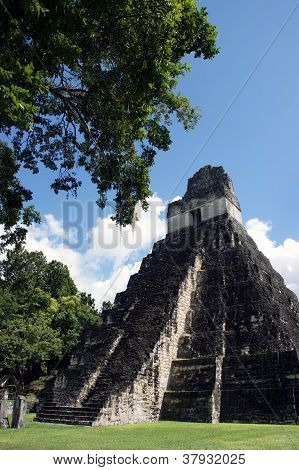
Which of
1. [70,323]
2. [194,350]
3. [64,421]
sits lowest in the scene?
[64,421]

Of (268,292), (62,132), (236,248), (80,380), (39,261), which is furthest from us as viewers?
(39,261)

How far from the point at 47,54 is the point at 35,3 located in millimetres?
1568

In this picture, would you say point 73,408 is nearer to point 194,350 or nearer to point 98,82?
point 194,350

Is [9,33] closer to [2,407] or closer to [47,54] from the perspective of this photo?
[47,54]

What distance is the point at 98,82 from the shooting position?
7.96 metres

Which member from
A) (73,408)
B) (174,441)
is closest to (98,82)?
(174,441)

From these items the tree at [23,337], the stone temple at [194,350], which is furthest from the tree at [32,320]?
the stone temple at [194,350]

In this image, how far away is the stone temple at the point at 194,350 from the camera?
11.1m

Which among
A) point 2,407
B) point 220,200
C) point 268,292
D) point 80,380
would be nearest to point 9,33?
point 2,407

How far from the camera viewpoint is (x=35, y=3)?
527 cm

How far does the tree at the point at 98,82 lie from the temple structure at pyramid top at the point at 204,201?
11.4 m

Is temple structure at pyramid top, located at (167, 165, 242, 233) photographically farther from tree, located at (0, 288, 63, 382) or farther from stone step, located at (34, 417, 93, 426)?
stone step, located at (34, 417, 93, 426)

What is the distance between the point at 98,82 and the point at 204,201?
46.6ft

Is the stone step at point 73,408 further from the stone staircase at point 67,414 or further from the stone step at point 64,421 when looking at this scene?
the stone step at point 64,421
